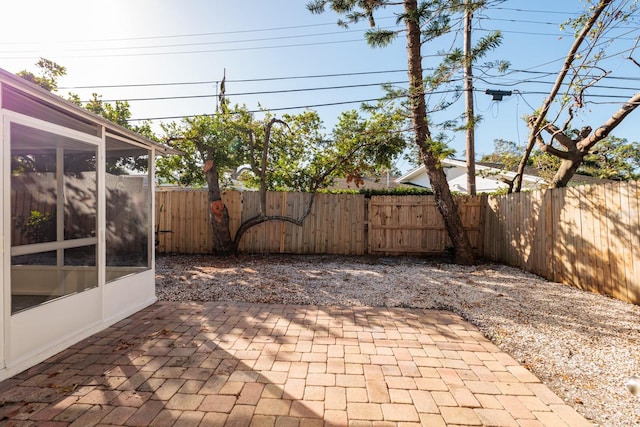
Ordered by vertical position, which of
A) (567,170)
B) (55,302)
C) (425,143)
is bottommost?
Answer: (55,302)

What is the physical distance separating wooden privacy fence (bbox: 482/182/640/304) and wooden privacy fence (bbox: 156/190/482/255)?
1.51 meters

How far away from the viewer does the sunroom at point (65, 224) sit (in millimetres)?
2459

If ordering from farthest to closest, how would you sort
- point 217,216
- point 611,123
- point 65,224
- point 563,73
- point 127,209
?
point 217,216 < point 563,73 < point 611,123 < point 127,209 < point 65,224

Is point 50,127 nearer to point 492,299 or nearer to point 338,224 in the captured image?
point 492,299

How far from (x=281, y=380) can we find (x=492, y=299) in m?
3.49

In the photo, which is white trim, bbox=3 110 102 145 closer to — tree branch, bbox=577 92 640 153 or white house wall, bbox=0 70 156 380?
white house wall, bbox=0 70 156 380

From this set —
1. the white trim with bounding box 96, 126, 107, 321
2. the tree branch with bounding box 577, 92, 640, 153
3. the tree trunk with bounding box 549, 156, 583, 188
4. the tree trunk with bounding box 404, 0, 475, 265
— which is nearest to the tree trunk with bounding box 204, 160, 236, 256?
the white trim with bounding box 96, 126, 107, 321

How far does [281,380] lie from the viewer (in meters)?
2.33

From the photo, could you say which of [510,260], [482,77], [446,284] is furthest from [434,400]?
[482,77]

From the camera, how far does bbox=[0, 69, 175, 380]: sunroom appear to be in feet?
8.07

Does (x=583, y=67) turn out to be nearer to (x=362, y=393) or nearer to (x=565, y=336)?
(x=565, y=336)

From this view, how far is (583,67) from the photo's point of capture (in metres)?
5.69

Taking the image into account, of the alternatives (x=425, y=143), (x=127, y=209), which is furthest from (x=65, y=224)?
(x=425, y=143)

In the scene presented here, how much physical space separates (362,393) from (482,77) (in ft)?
21.4
